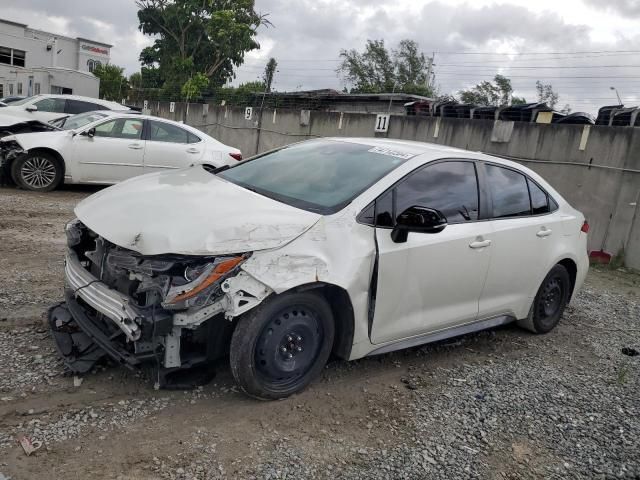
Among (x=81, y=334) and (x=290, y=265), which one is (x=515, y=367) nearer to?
(x=290, y=265)

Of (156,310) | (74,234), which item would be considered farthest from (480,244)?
(74,234)

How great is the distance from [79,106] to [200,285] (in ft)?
43.4

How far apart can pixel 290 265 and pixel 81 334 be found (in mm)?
1438

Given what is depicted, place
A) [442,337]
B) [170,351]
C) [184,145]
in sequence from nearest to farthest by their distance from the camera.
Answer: [170,351]
[442,337]
[184,145]

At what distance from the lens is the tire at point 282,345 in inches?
124

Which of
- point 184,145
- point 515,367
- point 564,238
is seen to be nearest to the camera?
point 515,367

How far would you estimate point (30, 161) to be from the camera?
368 inches

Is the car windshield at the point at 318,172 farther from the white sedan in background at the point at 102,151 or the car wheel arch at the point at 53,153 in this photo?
the car wheel arch at the point at 53,153

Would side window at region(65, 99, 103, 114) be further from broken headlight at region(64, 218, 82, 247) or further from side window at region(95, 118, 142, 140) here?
broken headlight at region(64, 218, 82, 247)

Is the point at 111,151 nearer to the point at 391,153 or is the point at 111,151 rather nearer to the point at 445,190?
the point at 391,153

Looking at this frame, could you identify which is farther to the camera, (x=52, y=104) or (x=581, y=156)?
(x=52, y=104)

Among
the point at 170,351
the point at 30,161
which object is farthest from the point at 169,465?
the point at 30,161

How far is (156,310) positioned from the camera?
3.04 meters

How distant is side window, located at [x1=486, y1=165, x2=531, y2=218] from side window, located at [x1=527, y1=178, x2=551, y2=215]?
70mm
